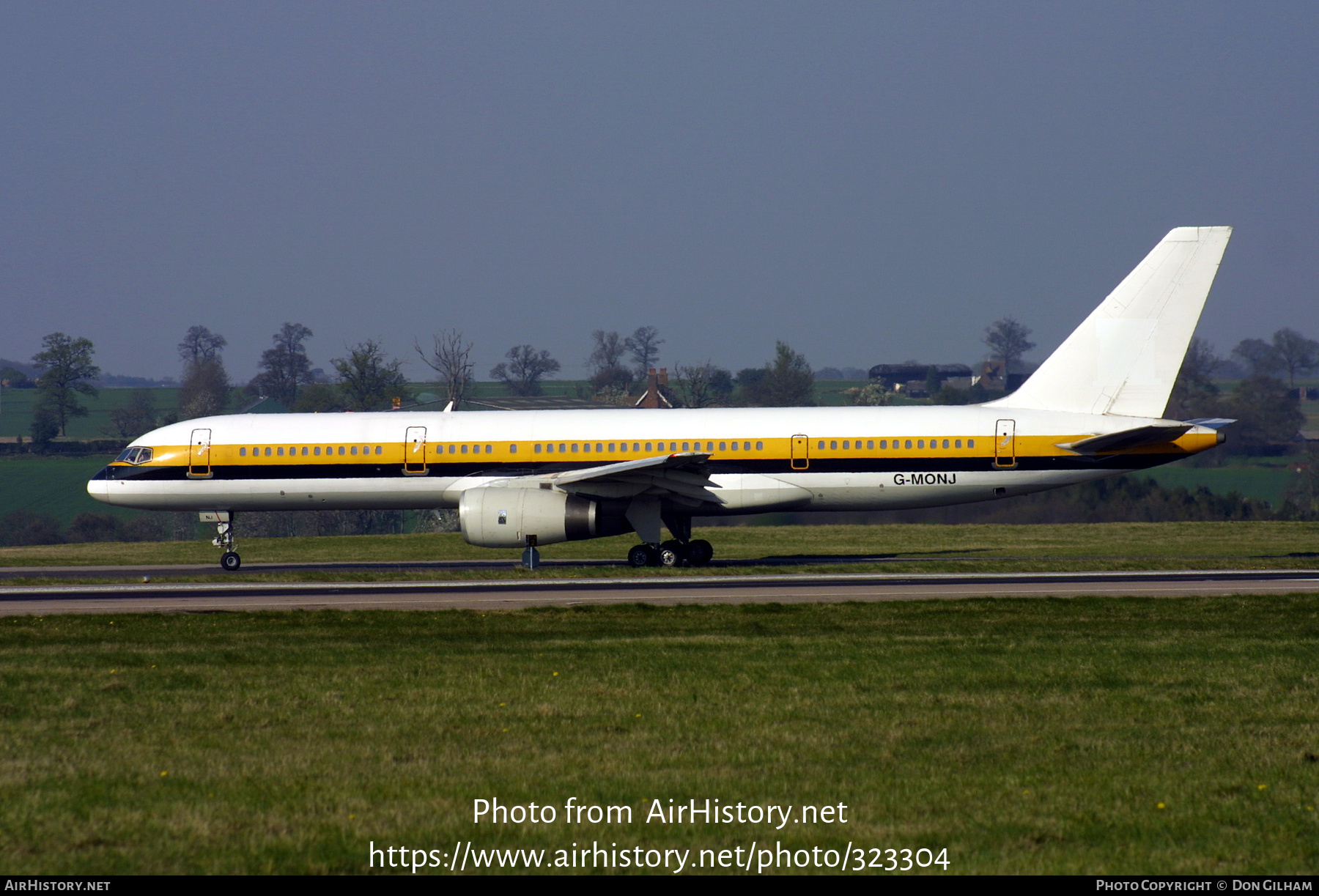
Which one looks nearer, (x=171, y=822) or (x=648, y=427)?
(x=171, y=822)

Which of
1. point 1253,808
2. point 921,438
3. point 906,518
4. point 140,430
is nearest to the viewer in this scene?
point 1253,808

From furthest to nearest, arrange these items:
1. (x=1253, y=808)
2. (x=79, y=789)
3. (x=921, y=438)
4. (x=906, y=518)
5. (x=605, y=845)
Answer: (x=906, y=518), (x=921, y=438), (x=79, y=789), (x=1253, y=808), (x=605, y=845)

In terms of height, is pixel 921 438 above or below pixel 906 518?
above

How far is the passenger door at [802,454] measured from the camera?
102ft

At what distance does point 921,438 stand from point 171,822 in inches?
961

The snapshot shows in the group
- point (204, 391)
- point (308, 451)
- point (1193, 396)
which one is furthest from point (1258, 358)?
point (308, 451)

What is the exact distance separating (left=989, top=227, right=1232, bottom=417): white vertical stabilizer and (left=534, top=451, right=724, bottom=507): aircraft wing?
382 inches

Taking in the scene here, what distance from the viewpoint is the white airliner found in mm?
30109

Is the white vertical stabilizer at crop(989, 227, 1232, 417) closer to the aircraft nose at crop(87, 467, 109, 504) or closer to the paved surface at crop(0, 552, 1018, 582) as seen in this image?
the paved surface at crop(0, 552, 1018, 582)

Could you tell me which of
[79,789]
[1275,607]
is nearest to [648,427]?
[1275,607]

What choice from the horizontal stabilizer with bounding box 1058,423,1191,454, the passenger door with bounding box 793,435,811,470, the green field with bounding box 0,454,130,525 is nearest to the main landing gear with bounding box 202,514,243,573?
the passenger door with bounding box 793,435,811,470

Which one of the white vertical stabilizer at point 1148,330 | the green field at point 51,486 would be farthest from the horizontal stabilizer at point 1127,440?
the green field at point 51,486

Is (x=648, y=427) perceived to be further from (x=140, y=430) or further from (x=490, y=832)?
(x=140, y=430)

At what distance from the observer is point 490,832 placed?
8.88 metres
